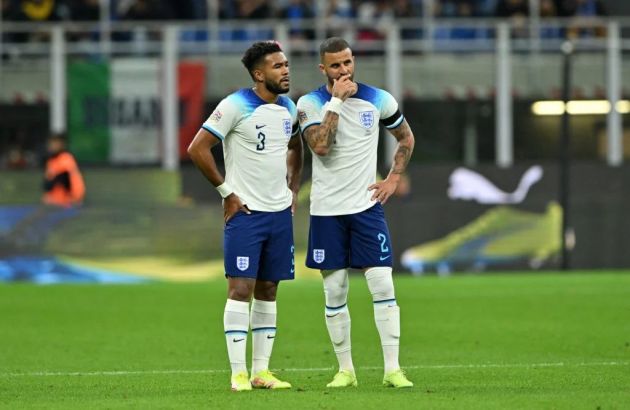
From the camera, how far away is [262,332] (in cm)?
1012

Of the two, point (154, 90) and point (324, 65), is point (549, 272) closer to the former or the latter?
point (154, 90)

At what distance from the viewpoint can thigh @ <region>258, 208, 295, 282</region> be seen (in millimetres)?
10023

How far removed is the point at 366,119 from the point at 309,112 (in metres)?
0.37

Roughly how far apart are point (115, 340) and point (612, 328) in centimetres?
458

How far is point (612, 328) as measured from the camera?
1462 centimetres

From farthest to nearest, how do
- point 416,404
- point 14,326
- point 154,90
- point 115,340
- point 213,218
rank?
point 154,90 < point 213,218 < point 14,326 < point 115,340 < point 416,404

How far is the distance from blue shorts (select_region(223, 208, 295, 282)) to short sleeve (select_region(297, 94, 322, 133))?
0.57m

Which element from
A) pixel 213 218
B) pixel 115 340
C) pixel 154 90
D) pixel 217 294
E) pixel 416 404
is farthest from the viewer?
pixel 154 90

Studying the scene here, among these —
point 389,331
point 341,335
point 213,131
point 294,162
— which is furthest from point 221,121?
point 389,331

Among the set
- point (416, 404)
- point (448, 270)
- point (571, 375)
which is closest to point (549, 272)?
point (448, 270)

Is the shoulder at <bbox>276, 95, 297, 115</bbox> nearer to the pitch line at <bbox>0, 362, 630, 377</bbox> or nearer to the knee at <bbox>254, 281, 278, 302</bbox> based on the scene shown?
the knee at <bbox>254, 281, 278, 302</bbox>

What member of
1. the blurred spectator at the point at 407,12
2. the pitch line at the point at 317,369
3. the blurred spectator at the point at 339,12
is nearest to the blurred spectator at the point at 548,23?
the blurred spectator at the point at 407,12

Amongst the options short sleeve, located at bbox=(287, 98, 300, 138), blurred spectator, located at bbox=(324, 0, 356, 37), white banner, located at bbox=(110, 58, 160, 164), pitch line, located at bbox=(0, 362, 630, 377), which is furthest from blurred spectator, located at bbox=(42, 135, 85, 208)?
short sleeve, located at bbox=(287, 98, 300, 138)

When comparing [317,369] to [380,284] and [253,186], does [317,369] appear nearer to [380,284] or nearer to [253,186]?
[380,284]
